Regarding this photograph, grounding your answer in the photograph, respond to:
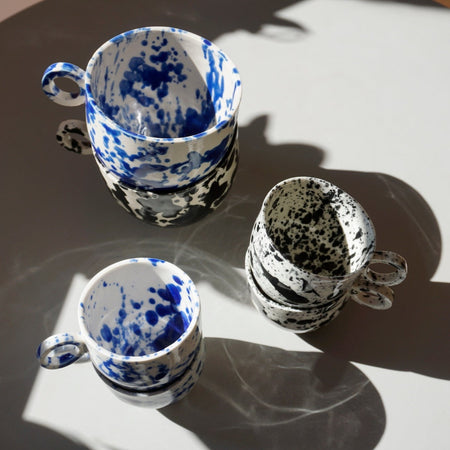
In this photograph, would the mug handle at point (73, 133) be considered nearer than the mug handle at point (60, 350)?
No

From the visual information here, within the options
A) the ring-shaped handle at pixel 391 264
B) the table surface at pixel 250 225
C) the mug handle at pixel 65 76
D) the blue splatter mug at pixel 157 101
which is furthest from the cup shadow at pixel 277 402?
the mug handle at pixel 65 76

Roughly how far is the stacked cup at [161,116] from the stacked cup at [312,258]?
0.09 m

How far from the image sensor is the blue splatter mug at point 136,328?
64 cm

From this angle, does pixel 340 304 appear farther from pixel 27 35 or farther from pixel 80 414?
pixel 27 35

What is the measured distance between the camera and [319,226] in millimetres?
828

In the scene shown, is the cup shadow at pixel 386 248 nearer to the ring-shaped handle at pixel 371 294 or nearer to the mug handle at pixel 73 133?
the ring-shaped handle at pixel 371 294

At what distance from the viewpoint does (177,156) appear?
0.70 m

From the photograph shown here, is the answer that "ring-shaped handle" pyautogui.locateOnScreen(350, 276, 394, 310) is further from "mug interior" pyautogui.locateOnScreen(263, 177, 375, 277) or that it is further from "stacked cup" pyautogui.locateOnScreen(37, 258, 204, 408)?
"stacked cup" pyautogui.locateOnScreen(37, 258, 204, 408)

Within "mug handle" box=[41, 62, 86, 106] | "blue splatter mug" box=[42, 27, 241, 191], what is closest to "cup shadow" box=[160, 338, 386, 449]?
"blue splatter mug" box=[42, 27, 241, 191]

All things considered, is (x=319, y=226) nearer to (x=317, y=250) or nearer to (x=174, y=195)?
(x=317, y=250)

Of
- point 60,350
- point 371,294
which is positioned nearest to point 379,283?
point 371,294

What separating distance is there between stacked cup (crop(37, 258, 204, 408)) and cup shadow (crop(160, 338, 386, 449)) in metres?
0.04

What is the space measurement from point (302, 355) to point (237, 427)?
12 centimetres

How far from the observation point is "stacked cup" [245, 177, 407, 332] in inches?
27.4
